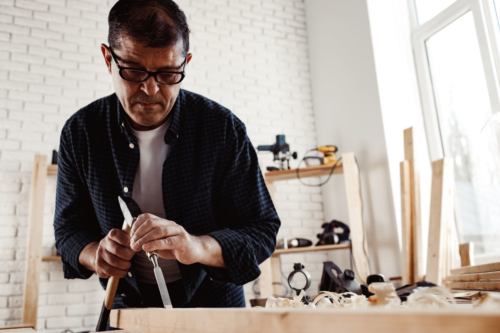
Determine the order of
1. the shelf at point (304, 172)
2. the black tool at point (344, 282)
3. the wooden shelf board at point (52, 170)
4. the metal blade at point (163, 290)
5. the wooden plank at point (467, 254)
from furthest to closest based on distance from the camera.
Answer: the shelf at point (304, 172), the wooden shelf board at point (52, 170), the wooden plank at point (467, 254), the black tool at point (344, 282), the metal blade at point (163, 290)

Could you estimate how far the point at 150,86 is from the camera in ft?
3.64

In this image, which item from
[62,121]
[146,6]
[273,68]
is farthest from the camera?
[273,68]

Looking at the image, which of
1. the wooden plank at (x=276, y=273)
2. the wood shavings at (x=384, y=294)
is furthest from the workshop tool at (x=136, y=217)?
the wooden plank at (x=276, y=273)

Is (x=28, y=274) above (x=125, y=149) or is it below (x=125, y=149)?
below

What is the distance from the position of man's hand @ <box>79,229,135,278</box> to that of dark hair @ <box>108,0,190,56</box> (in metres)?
0.47

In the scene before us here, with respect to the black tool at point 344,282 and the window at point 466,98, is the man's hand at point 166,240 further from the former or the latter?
the window at point 466,98

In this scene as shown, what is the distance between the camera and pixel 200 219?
1225 mm

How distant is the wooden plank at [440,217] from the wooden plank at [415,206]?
0.16 m

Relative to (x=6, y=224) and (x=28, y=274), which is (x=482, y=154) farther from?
(x=6, y=224)

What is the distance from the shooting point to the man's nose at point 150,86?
1.11 meters

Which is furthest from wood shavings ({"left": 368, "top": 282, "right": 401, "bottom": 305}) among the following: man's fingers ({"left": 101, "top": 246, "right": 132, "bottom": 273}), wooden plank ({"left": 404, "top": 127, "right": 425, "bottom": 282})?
wooden plank ({"left": 404, "top": 127, "right": 425, "bottom": 282})

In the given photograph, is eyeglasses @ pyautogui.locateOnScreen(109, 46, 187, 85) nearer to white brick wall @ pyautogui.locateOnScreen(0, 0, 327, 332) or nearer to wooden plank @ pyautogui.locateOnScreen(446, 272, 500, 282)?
wooden plank @ pyautogui.locateOnScreen(446, 272, 500, 282)

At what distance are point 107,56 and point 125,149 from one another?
0.27 m

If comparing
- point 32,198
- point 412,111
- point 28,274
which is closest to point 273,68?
point 412,111
